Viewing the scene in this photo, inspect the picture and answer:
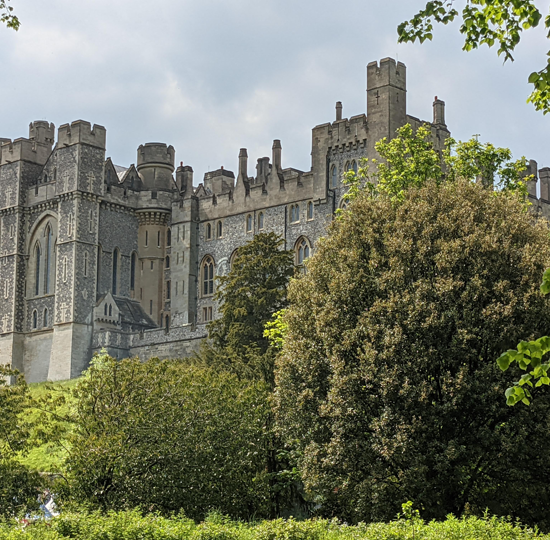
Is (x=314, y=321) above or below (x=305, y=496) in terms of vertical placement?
above

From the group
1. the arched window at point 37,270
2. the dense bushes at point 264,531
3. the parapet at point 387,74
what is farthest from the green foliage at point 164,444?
the arched window at point 37,270

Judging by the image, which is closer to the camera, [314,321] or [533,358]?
[533,358]

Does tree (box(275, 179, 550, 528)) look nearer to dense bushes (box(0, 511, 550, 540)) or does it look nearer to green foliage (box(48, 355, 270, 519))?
green foliage (box(48, 355, 270, 519))

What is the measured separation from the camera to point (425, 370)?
21.9 meters

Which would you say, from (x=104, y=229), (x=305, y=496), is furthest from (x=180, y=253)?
(x=305, y=496)

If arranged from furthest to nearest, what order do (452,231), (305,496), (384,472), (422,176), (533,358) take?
(422,176)
(305,496)
(452,231)
(384,472)
(533,358)

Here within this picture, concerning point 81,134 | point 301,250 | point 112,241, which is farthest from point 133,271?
point 301,250

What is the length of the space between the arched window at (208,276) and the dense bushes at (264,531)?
42.5 metres

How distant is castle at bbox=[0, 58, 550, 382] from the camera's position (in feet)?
188

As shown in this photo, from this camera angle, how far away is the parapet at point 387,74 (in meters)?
49.2

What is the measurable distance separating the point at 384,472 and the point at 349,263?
502cm

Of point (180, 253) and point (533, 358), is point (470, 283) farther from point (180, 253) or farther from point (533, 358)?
point (180, 253)

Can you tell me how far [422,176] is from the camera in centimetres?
3138

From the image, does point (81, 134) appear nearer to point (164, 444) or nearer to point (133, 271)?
point (133, 271)
